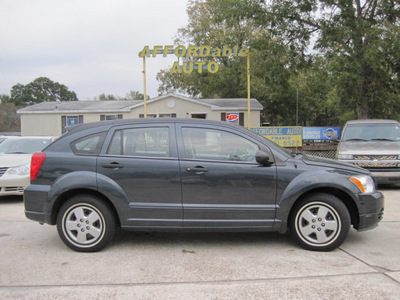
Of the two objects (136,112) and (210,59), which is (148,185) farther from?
(210,59)

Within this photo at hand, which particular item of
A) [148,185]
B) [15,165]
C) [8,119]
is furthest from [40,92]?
[148,185]

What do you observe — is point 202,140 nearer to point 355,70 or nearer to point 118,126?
point 118,126

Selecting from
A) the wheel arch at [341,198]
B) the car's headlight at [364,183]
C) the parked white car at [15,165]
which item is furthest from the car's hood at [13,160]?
the car's headlight at [364,183]

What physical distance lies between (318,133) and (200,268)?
12.3 m

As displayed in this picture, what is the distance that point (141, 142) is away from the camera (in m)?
4.41

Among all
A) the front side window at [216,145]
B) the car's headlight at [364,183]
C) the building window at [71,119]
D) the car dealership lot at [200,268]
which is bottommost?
the car dealership lot at [200,268]

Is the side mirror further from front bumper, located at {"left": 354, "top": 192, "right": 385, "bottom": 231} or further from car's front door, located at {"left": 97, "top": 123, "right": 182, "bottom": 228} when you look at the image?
front bumper, located at {"left": 354, "top": 192, "right": 385, "bottom": 231}

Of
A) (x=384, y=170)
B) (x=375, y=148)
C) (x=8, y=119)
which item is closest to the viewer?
(x=384, y=170)

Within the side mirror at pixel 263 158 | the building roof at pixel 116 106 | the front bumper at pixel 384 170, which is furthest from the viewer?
the building roof at pixel 116 106

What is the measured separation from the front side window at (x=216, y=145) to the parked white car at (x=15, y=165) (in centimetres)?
474

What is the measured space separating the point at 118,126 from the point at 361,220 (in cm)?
337

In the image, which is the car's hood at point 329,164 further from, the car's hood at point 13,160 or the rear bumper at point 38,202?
the car's hood at point 13,160

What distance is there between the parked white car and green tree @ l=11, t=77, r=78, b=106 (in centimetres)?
8216

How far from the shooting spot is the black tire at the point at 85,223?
14.0 feet
